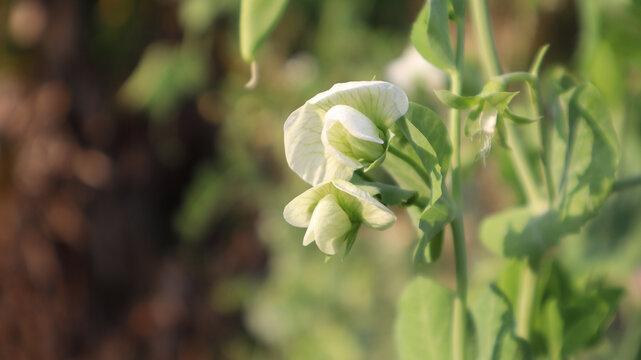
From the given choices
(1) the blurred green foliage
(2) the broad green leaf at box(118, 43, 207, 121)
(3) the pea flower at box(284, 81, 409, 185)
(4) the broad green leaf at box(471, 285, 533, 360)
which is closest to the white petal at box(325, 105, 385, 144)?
(3) the pea flower at box(284, 81, 409, 185)

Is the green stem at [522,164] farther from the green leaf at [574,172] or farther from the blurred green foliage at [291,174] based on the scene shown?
the blurred green foliage at [291,174]

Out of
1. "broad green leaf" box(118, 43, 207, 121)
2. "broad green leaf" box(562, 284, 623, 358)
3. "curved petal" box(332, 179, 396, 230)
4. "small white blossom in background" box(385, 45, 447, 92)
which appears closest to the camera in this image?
"curved petal" box(332, 179, 396, 230)

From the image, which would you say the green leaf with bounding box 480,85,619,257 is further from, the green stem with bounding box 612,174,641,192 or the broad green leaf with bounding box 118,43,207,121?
the broad green leaf with bounding box 118,43,207,121

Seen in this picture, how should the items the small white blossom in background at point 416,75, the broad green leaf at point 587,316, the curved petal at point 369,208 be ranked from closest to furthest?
the curved petal at point 369,208 < the broad green leaf at point 587,316 < the small white blossom in background at point 416,75

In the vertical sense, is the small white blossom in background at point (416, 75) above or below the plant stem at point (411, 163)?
below

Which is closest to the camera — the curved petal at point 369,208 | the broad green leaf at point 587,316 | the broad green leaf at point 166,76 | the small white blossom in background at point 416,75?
the curved petal at point 369,208

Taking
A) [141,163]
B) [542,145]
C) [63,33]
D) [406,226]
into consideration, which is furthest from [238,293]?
[542,145]

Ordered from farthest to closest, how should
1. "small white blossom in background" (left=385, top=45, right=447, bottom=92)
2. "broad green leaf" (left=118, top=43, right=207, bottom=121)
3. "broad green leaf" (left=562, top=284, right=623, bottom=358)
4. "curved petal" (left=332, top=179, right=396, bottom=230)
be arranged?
1. "broad green leaf" (left=118, top=43, right=207, bottom=121)
2. "small white blossom in background" (left=385, top=45, right=447, bottom=92)
3. "broad green leaf" (left=562, top=284, right=623, bottom=358)
4. "curved petal" (left=332, top=179, right=396, bottom=230)

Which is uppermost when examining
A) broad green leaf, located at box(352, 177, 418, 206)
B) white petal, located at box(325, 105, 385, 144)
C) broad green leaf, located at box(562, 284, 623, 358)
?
white petal, located at box(325, 105, 385, 144)

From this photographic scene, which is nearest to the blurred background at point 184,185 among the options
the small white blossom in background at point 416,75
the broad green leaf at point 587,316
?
the small white blossom in background at point 416,75
